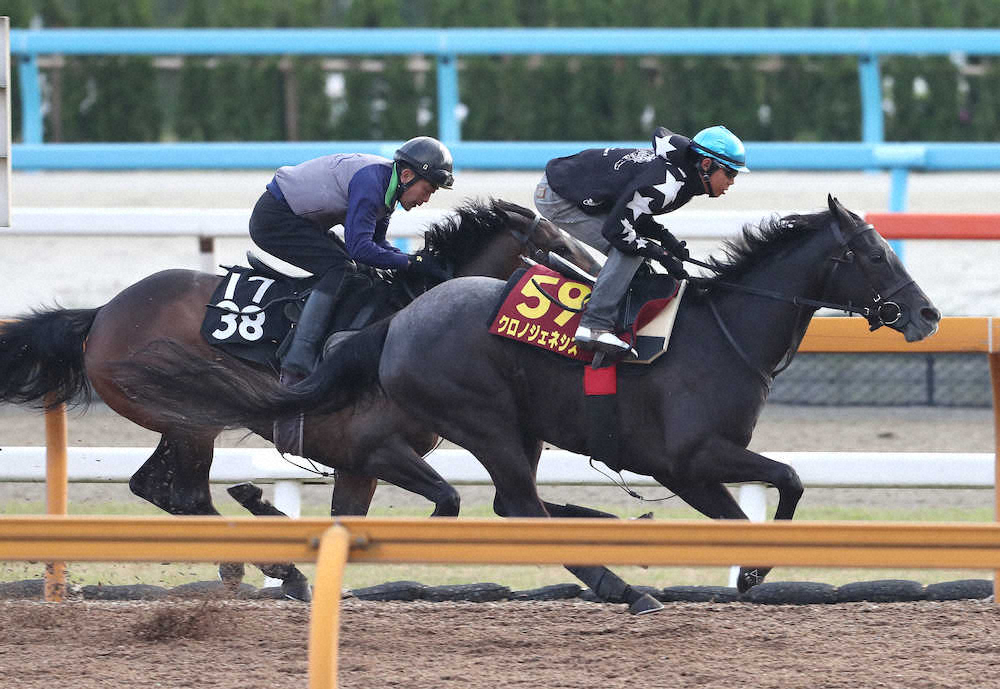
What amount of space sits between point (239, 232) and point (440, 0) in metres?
8.77

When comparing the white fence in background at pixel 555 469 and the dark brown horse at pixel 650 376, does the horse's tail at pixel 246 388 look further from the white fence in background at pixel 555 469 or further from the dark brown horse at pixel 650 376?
the white fence in background at pixel 555 469

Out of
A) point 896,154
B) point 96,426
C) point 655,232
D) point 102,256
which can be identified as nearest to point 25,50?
point 102,256

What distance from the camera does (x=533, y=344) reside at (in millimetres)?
4723

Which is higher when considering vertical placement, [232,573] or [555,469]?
[555,469]

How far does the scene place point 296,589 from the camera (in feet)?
16.6

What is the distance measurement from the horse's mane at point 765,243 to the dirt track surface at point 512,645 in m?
1.09

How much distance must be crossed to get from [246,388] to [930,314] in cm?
220

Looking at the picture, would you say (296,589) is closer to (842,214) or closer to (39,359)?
(39,359)

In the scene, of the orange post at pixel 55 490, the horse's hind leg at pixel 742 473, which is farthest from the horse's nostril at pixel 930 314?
the orange post at pixel 55 490

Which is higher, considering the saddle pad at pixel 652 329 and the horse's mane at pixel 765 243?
the horse's mane at pixel 765 243

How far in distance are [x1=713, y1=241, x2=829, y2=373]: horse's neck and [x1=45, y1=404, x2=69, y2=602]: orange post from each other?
2235mm

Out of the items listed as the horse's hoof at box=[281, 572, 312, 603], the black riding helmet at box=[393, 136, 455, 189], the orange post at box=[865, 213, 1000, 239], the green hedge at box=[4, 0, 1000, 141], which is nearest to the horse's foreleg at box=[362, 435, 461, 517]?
the horse's hoof at box=[281, 572, 312, 603]

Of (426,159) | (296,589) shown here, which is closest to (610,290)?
(426,159)

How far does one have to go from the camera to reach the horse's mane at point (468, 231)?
5332 millimetres
